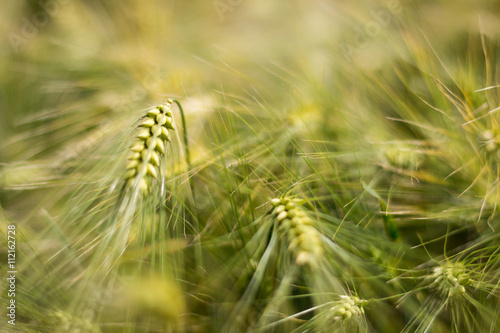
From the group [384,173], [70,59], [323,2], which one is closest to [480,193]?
[384,173]

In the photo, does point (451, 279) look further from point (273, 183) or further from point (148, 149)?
point (148, 149)

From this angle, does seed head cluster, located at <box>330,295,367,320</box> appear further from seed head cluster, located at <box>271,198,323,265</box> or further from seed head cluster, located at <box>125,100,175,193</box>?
seed head cluster, located at <box>125,100,175,193</box>

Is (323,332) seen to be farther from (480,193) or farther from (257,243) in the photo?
(480,193)

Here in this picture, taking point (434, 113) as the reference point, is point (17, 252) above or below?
below

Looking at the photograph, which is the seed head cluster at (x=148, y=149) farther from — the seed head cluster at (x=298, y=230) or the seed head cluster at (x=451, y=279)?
the seed head cluster at (x=451, y=279)

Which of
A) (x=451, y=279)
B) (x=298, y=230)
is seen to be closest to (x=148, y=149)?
(x=298, y=230)

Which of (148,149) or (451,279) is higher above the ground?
(148,149)
